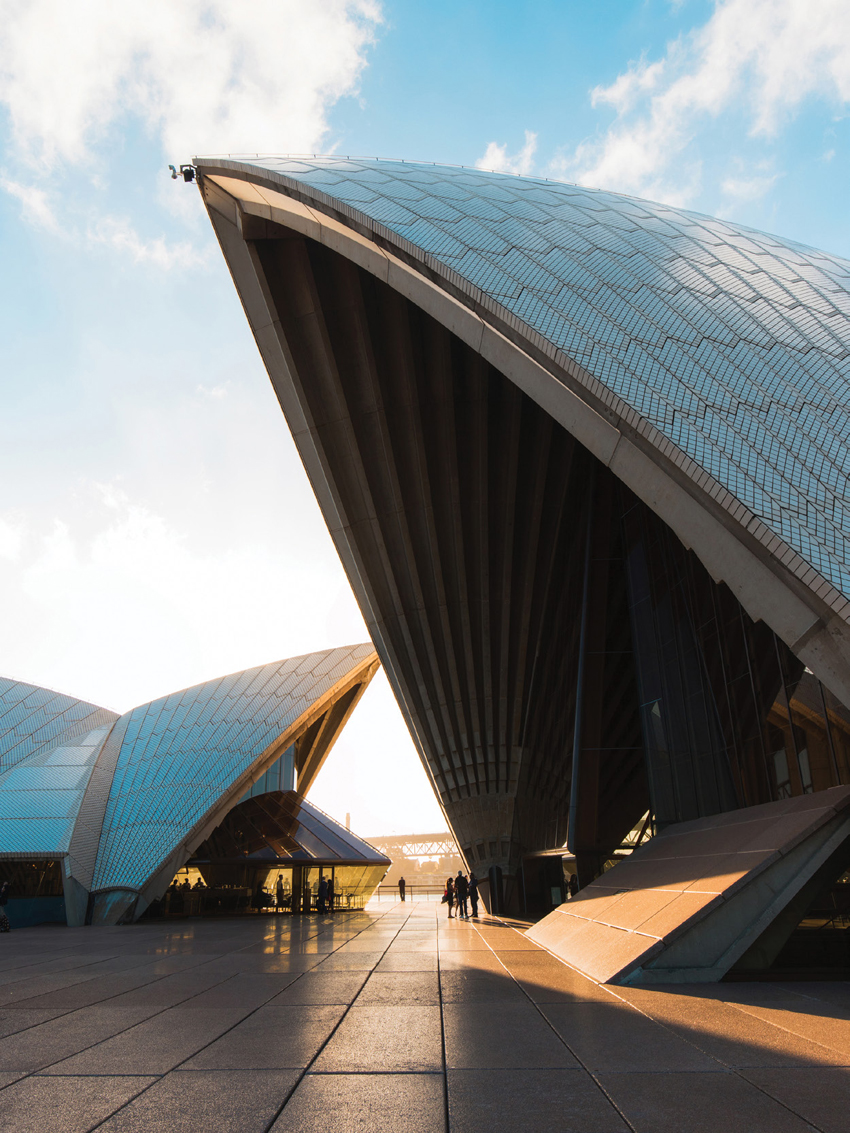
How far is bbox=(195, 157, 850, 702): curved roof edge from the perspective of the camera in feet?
21.3

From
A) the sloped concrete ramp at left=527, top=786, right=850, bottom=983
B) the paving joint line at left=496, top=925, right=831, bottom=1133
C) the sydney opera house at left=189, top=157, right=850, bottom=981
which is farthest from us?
the sydney opera house at left=189, top=157, right=850, bottom=981

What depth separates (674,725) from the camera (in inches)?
536

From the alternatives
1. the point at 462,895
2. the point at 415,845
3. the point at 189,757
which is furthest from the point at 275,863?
the point at 415,845

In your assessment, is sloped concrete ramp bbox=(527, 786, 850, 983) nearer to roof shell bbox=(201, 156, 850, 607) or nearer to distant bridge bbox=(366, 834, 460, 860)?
→ roof shell bbox=(201, 156, 850, 607)

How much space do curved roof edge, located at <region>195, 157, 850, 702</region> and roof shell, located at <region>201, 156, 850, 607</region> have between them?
0.07 meters

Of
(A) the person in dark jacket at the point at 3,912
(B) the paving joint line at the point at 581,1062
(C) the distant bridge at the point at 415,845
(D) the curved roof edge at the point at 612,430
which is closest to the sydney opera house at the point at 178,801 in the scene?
(A) the person in dark jacket at the point at 3,912

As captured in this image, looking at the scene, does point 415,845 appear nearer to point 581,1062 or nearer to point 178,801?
point 178,801

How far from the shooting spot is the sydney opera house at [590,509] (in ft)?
23.4

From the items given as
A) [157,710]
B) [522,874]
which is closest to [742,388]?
[522,874]

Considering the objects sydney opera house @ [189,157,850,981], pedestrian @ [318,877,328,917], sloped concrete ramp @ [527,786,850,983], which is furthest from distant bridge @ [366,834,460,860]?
sloped concrete ramp @ [527,786,850,983]

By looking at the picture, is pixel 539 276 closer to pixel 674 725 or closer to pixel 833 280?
pixel 833 280

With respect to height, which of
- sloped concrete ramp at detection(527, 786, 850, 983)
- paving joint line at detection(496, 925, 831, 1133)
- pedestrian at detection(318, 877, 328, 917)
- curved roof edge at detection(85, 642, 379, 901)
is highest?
curved roof edge at detection(85, 642, 379, 901)

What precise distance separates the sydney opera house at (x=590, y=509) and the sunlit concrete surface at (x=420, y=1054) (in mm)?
1412

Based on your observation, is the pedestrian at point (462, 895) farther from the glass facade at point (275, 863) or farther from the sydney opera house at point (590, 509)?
the glass facade at point (275, 863)
